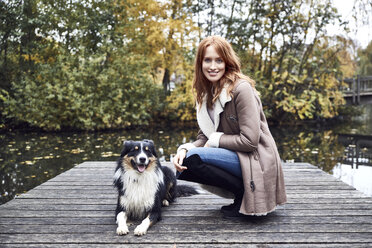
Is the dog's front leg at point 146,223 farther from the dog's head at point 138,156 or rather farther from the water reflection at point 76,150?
the water reflection at point 76,150

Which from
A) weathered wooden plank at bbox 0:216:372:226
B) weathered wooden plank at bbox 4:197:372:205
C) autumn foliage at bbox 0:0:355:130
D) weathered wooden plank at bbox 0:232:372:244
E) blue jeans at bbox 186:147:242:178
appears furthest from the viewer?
autumn foliage at bbox 0:0:355:130

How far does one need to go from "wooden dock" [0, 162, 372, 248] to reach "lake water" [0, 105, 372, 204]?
1.79m

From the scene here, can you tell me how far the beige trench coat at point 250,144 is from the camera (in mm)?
2494

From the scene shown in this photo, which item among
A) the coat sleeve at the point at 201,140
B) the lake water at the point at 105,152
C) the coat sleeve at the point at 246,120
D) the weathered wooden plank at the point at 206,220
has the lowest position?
the lake water at the point at 105,152

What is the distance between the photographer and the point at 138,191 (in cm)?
270

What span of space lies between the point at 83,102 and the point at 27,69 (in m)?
3.11

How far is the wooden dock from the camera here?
2.36 meters

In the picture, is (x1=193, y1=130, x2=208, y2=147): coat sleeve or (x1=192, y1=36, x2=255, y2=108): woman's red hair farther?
(x1=193, y1=130, x2=208, y2=147): coat sleeve

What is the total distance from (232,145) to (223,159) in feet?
0.45

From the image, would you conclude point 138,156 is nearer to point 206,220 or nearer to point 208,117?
point 208,117

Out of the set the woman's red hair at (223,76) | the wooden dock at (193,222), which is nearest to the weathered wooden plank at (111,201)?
the wooden dock at (193,222)

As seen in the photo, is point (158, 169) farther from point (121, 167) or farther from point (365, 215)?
point (365, 215)

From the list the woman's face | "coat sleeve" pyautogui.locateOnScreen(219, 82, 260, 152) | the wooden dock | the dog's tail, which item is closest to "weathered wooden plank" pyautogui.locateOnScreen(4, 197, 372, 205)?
the wooden dock

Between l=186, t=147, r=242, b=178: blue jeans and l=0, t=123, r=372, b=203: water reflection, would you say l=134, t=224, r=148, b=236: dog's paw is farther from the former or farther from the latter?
l=0, t=123, r=372, b=203: water reflection
